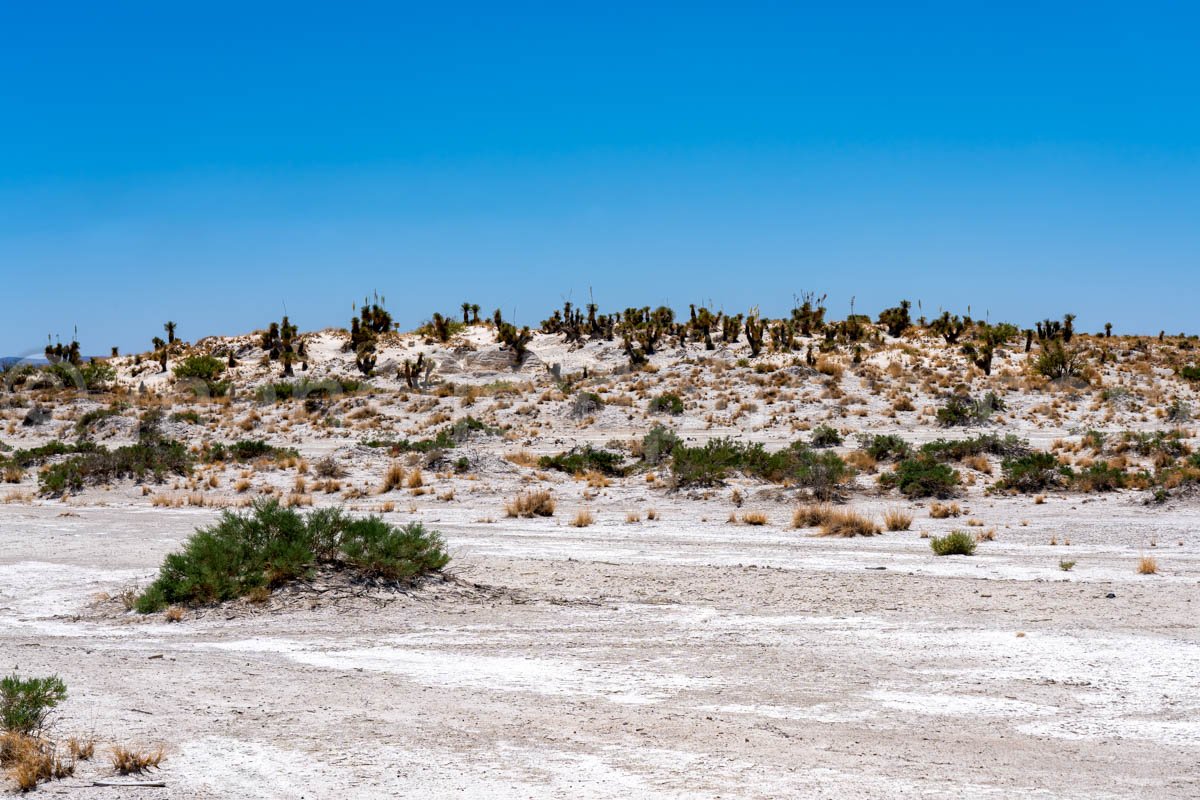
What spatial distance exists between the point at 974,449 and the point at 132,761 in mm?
24559

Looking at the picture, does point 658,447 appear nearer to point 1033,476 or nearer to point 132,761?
point 1033,476

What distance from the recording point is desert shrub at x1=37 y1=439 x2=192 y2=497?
87.7 ft

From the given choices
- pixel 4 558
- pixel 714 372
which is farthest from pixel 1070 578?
pixel 714 372

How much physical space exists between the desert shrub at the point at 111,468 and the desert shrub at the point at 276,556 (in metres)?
14.9

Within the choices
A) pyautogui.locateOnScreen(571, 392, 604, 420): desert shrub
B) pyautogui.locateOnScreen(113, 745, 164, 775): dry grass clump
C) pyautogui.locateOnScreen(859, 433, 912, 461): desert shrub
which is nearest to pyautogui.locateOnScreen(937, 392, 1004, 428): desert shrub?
pyautogui.locateOnScreen(859, 433, 912, 461): desert shrub

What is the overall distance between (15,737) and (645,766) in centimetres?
420

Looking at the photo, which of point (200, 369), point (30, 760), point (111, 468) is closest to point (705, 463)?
point (111, 468)

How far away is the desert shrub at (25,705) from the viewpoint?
7324 millimetres

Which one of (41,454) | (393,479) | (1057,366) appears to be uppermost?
(1057,366)

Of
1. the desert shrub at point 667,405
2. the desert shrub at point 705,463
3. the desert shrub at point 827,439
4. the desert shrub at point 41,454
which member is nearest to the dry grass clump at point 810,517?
the desert shrub at point 705,463

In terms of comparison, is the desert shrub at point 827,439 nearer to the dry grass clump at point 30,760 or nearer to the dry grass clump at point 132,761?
the dry grass clump at point 132,761

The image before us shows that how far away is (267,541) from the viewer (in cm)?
1361

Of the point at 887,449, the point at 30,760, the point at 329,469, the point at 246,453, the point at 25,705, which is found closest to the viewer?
the point at 30,760

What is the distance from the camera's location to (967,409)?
3981 centimetres
